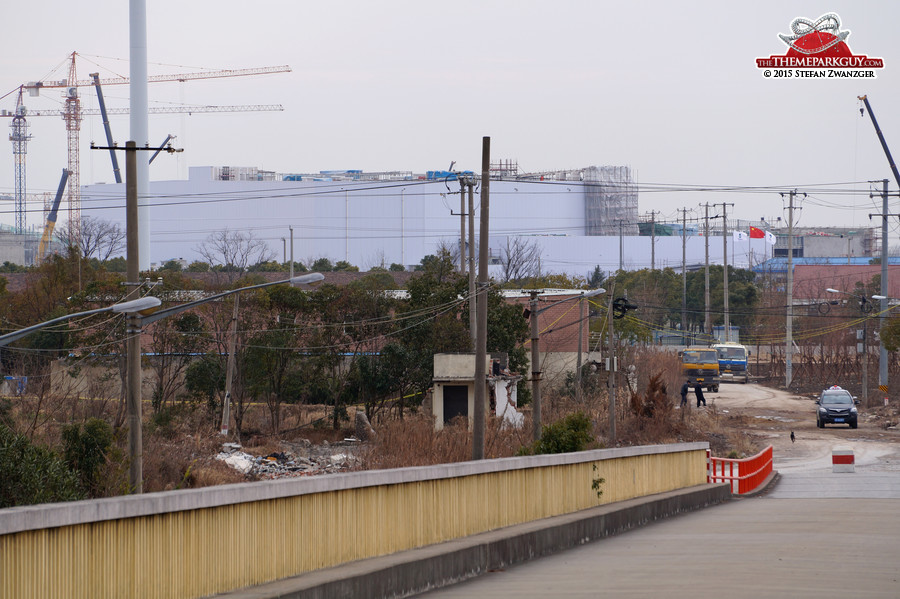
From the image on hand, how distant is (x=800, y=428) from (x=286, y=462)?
26.1 m

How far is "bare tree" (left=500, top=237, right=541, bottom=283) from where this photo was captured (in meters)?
124

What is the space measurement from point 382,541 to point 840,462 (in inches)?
1123

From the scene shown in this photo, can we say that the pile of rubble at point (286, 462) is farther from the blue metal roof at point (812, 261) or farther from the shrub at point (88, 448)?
the blue metal roof at point (812, 261)

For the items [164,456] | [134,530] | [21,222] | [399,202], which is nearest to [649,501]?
[134,530]

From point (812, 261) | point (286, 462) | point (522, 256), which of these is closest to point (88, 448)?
point (286, 462)

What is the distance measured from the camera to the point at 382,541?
10.1 metres

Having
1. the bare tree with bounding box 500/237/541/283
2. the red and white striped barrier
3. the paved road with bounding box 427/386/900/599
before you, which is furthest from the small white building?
the bare tree with bounding box 500/237/541/283

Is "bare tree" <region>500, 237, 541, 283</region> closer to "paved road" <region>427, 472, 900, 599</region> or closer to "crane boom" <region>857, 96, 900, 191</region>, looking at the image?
"crane boom" <region>857, 96, 900, 191</region>

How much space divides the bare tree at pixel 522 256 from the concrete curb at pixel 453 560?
10378 cm

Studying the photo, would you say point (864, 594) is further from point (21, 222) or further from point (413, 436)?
point (21, 222)

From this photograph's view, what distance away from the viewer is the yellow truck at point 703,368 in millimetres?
70562

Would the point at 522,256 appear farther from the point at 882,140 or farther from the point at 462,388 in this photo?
the point at 462,388

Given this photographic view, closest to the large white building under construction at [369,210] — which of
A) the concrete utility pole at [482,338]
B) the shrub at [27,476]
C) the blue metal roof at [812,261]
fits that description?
the blue metal roof at [812,261]

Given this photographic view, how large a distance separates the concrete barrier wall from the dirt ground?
27558mm
